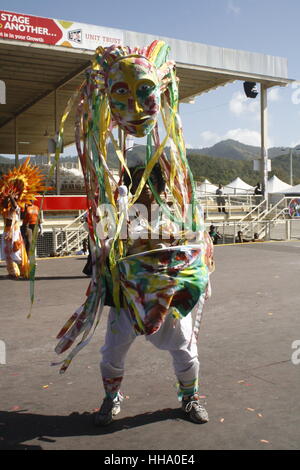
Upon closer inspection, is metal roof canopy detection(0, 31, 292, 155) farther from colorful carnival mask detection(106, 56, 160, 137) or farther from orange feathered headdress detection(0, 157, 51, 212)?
colorful carnival mask detection(106, 56, 160, 137)

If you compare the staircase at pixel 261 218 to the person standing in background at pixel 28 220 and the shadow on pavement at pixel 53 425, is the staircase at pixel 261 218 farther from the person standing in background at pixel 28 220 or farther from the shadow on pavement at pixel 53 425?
the shadow on pavement at pixel 53 425

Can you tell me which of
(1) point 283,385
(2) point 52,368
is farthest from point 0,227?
(1) point 283,385

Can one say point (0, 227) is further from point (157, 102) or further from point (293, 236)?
point (157, 102)

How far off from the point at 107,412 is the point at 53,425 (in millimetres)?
341

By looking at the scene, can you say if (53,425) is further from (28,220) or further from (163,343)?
(28,220)

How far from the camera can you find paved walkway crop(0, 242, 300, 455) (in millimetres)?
2746

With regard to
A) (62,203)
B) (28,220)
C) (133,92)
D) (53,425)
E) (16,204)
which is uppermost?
(62,203)

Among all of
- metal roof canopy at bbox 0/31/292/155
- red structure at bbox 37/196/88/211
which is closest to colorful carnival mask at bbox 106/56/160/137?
red structure at bbox 37/196/88/211

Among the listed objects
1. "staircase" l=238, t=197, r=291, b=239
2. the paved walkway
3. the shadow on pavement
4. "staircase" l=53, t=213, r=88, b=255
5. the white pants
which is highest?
"staircase" l=238, t=197, r=291, b=239

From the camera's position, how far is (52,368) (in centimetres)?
397

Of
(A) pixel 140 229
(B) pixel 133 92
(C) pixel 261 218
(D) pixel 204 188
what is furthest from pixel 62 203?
(D) pixel 204 188

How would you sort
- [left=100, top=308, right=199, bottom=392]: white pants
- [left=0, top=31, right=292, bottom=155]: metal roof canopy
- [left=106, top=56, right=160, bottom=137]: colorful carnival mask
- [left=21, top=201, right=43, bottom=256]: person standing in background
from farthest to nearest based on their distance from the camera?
[left=0, top=31, right=292, bottom=155]: metal roof canopy, [left=21, top=201, right=43, bottom=256]: person standing in background, [left=100, top=308, right=199, bottom=392]: white pants, [left=106, top=56, right=160, bottom=137]: colorful carnival mask

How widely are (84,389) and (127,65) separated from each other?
224cm

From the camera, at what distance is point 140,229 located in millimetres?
2930
